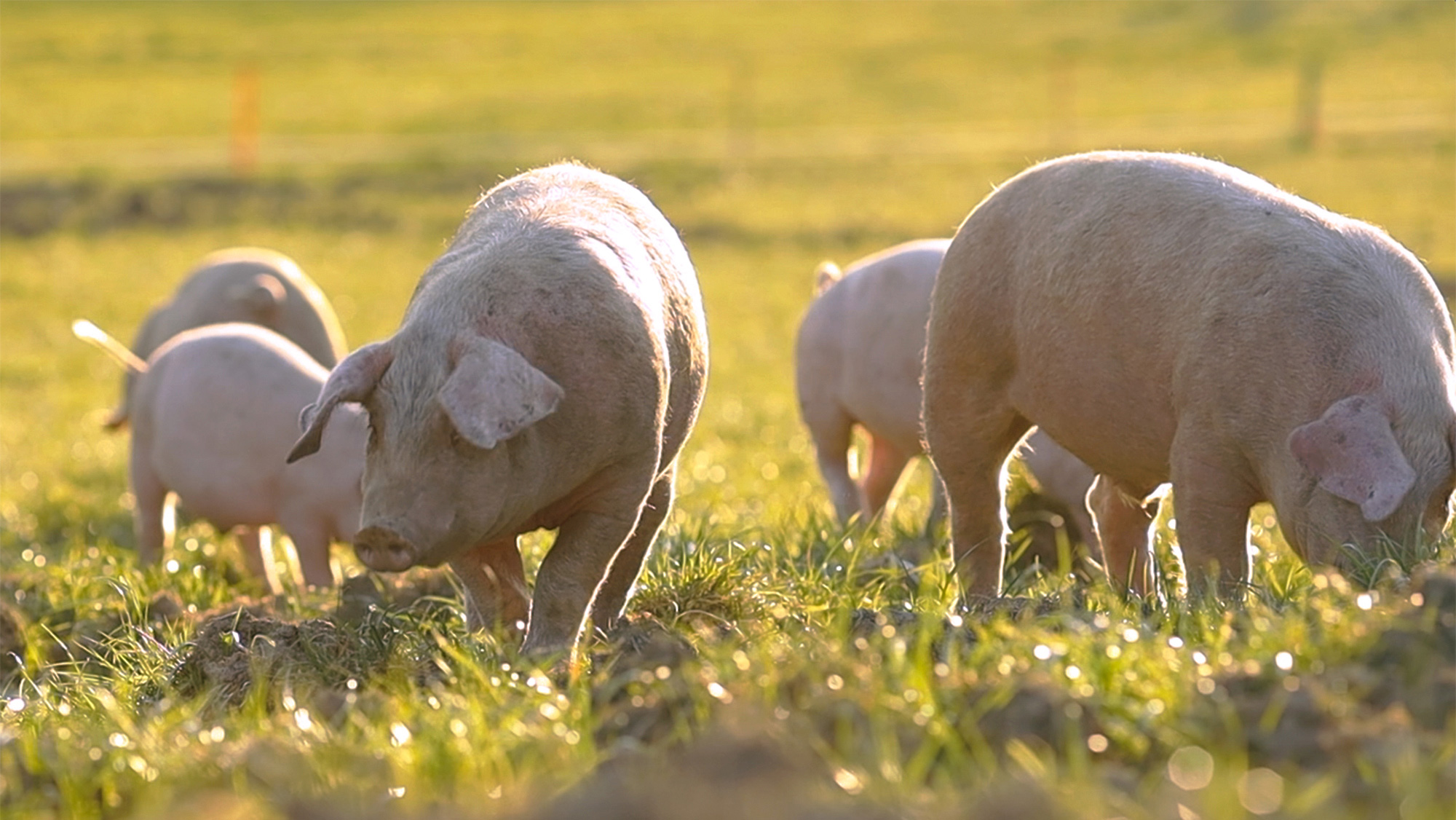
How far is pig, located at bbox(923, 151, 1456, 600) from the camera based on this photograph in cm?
479

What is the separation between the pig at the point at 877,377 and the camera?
740cm

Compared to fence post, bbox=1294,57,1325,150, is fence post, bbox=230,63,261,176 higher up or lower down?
higher up

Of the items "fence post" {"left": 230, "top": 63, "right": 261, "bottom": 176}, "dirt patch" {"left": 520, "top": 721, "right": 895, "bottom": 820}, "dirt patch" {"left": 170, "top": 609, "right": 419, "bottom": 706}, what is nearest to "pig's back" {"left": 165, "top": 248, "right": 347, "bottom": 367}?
"dirt patch" {"left": 170, "top": 609, "right": 419, "bottom": 706}

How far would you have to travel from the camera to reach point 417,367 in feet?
15.9

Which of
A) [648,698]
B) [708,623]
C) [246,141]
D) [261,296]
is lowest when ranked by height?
[246,141]

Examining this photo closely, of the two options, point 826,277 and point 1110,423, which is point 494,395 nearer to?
point 1110,423

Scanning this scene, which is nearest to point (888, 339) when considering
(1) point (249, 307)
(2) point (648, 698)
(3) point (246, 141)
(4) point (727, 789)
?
(1) point (249, 307)

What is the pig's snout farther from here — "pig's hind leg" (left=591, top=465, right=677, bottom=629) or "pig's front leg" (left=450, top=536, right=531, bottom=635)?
"pig's hind leg" (left=591, top=465, right=677, bottom=629)

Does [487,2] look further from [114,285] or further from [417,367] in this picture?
[417,367]

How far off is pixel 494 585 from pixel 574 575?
455 millimetres

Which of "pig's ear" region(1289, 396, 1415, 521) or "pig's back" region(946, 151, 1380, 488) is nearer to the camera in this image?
"pig's ear" region(1289, 396, 1415, 521)

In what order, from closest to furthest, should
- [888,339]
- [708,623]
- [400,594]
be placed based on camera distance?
[708,623] < [400,594] < [888,339]

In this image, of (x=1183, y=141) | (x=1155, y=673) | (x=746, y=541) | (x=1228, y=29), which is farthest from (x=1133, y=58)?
(x=1155, y=673)

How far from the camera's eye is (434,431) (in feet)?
15.7
